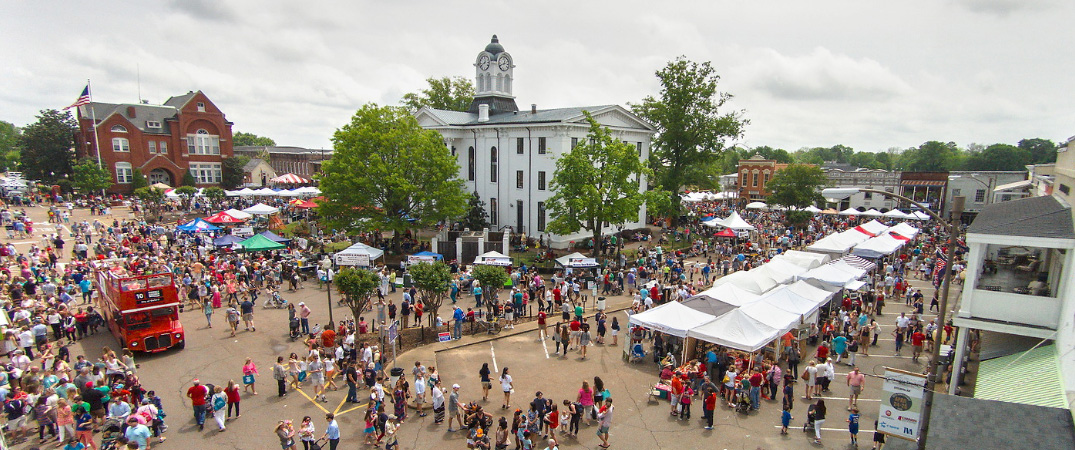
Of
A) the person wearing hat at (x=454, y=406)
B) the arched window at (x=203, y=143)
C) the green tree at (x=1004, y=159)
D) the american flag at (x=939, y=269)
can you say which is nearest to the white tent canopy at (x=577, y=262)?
the person wearing hat at (x=454, y=406)

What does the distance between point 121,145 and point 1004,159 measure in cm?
13167

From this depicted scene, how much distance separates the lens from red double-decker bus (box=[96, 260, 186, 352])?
16188mm

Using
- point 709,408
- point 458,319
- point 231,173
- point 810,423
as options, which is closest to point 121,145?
Result: point 231,173

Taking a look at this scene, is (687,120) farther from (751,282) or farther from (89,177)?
(89,177)

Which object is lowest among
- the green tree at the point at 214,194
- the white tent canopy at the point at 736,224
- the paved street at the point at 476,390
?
the paved street at the point at 476,390

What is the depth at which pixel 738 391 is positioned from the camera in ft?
46.2

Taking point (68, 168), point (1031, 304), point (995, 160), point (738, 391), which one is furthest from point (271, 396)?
point (995, 160)

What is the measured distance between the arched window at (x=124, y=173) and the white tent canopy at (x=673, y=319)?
65.6 metres

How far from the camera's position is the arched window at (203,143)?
2518 inches

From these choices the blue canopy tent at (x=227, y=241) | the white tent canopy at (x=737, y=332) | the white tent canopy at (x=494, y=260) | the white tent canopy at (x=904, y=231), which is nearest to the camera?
the white tent canopy at (x=737, y=332)

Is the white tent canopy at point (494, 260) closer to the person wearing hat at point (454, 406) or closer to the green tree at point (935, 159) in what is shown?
the person wearing hat at point (454, 406)

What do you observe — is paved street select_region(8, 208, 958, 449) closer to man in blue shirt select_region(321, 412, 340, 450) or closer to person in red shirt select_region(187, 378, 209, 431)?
person in red shirt select_region(187, 378, 209, 431)

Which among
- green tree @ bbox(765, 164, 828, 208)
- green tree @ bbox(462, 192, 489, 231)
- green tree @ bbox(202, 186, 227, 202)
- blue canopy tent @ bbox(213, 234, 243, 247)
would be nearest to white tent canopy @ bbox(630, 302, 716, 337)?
green tree @ bbox(462, 192, 489, 231)

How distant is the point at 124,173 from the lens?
59.3 metres
